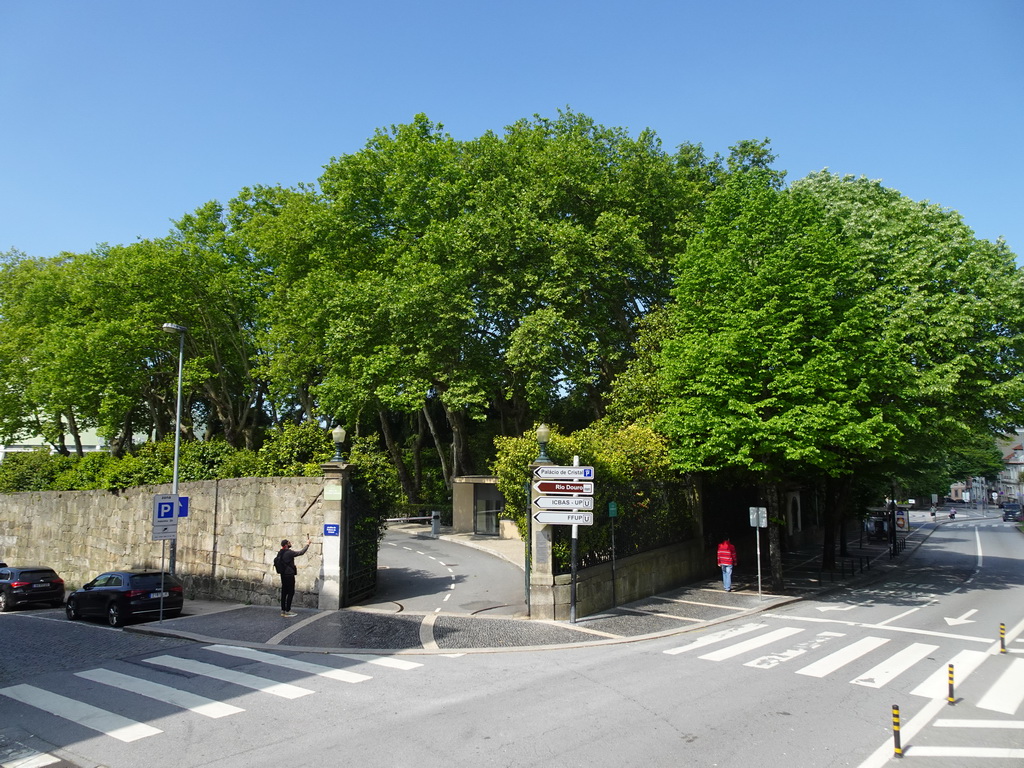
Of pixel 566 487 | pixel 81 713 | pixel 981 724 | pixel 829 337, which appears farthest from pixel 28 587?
pixel 829 337

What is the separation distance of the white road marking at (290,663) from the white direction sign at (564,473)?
6411 millimetres

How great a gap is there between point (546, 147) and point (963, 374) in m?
20.1

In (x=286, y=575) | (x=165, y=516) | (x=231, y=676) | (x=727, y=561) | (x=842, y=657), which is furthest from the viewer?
(x=727, y=561)

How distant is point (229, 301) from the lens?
38.9 metres

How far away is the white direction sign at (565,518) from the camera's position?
50.8 ft

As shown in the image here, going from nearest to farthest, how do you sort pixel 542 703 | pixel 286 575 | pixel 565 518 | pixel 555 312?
pixel 542 703, pixel 565 518, pixel 286 575, pixel 555 312

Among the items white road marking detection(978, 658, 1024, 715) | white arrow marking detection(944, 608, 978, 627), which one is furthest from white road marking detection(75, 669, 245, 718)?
white arrow marking detection(944, 608, 978, 627)

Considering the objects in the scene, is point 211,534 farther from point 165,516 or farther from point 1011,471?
point 1011,471

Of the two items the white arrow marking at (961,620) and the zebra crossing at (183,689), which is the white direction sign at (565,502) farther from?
the white arrow marking at (961,620)

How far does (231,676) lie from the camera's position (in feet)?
36.3

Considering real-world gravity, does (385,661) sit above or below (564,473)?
below

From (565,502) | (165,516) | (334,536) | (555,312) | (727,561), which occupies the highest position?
(555,312)

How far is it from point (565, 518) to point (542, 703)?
6.37 metres

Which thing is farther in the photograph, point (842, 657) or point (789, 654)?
point (789, 654)
